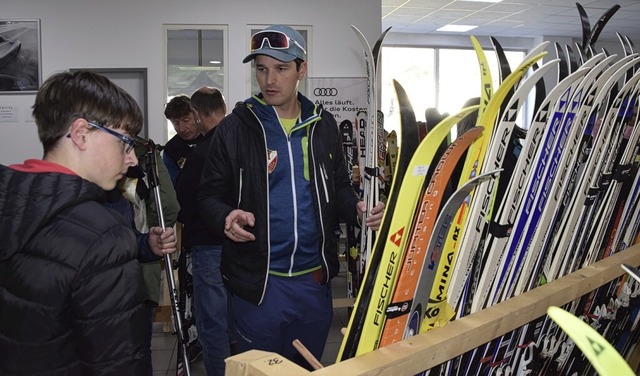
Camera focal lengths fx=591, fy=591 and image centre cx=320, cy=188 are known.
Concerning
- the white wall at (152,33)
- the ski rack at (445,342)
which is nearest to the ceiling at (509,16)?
the white wall at (152,33)

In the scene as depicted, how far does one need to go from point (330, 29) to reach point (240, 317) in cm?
552

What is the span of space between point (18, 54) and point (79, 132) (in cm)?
616

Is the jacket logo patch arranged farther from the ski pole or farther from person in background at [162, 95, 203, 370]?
person in background at [162, 95, 203, 370]

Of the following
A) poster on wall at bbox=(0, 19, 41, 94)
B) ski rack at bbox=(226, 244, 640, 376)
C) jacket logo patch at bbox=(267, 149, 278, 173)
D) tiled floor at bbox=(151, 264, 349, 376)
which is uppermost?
poster on wall at bbox=(0, 19, 41, 94)

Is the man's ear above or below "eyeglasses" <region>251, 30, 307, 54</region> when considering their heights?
below

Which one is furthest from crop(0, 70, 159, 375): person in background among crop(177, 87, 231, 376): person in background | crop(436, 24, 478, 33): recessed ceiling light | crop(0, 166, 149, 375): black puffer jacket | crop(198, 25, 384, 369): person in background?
crop(436, 24, 478, 33): recessed ceiling light

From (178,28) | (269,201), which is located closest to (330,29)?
(178,28)

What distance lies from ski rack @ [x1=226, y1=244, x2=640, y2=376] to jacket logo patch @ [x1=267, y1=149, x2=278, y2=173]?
0.88 meters

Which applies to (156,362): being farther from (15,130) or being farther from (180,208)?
(15,130)

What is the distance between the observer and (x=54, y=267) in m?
1.01

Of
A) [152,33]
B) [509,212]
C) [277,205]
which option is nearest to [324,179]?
[277,205]

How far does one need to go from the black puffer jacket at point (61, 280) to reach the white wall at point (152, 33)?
580 cm

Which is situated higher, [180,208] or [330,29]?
[330,29]

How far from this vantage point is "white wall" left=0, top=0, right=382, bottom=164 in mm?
6418
